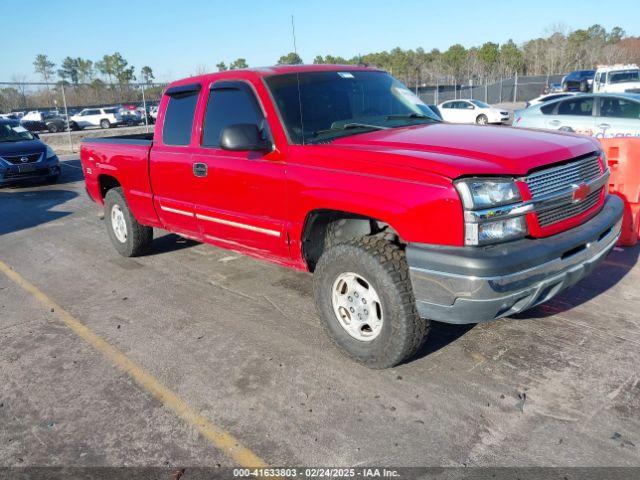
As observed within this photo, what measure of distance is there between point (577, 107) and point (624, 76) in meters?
14.3

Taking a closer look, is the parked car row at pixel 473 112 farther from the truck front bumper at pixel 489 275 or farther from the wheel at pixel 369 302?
the truck front bumper at pixel 489 275

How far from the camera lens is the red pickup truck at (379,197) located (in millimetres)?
2996

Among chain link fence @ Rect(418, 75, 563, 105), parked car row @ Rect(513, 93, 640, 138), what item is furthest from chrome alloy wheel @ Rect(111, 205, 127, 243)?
chain link fence @ Rect(418, 75, 563, 105)

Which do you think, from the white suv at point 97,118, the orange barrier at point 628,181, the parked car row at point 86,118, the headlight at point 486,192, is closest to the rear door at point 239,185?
the headlight at point 486,192

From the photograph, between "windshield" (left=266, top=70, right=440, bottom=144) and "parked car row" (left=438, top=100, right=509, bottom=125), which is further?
"parked car row" (left=438, top=100, right=509, bottom=125)

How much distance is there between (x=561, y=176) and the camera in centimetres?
335

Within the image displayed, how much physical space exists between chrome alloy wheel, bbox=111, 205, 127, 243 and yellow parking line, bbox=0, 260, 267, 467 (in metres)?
1.37

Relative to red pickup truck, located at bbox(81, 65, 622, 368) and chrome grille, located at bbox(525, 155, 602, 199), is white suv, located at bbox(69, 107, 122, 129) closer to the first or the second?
red pickup truck, located at bbox(81, 65, 622, 368)

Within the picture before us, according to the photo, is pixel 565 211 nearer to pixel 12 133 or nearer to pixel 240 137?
pixel 240 137

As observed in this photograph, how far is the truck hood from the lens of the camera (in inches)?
120

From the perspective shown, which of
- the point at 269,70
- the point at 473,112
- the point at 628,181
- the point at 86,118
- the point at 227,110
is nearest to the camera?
the point at 269,70

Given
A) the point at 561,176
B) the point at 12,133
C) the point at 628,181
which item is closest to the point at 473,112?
the point at 12,133

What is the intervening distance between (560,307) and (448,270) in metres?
1.96

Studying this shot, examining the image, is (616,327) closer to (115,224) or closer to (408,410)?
(408,410)
